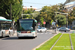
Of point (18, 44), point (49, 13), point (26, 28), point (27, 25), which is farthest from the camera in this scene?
point (49, 13)

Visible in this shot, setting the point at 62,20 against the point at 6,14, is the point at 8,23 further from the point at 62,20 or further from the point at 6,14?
the point at 62,20

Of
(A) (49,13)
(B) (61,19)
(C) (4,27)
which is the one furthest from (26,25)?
(A) (49,13)

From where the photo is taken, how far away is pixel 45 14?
99375 millimetres

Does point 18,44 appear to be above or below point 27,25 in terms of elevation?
below

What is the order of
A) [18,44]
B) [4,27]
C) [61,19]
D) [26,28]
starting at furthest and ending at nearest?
[61,19] < [4,27] < [26,28] < [18,44]

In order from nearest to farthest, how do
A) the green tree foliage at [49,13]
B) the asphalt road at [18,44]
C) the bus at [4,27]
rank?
1. the asphalt road at [18,44]
2. the bus at [4,27]
3. the green tree foliage at [49,13]

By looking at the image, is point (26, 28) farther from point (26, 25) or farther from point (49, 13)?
point (49, 13)

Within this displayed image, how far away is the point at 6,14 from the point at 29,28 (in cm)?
3755

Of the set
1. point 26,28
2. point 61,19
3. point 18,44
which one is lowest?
point 18,44

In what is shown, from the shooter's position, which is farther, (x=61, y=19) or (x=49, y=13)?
(x=49, y=13)

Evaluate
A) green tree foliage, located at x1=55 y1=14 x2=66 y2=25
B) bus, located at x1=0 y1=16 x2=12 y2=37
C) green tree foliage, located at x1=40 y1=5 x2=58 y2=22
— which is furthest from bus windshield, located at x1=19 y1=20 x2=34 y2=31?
green tree foliage, located at x1=55 y1=14 x2=66 y2=25

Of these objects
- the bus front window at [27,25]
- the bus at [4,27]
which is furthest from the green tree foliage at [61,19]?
the bus front window at [27,25]

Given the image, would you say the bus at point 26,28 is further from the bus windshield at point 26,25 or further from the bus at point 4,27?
the bus at point 4,27

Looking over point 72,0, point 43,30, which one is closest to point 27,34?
point 72,0
